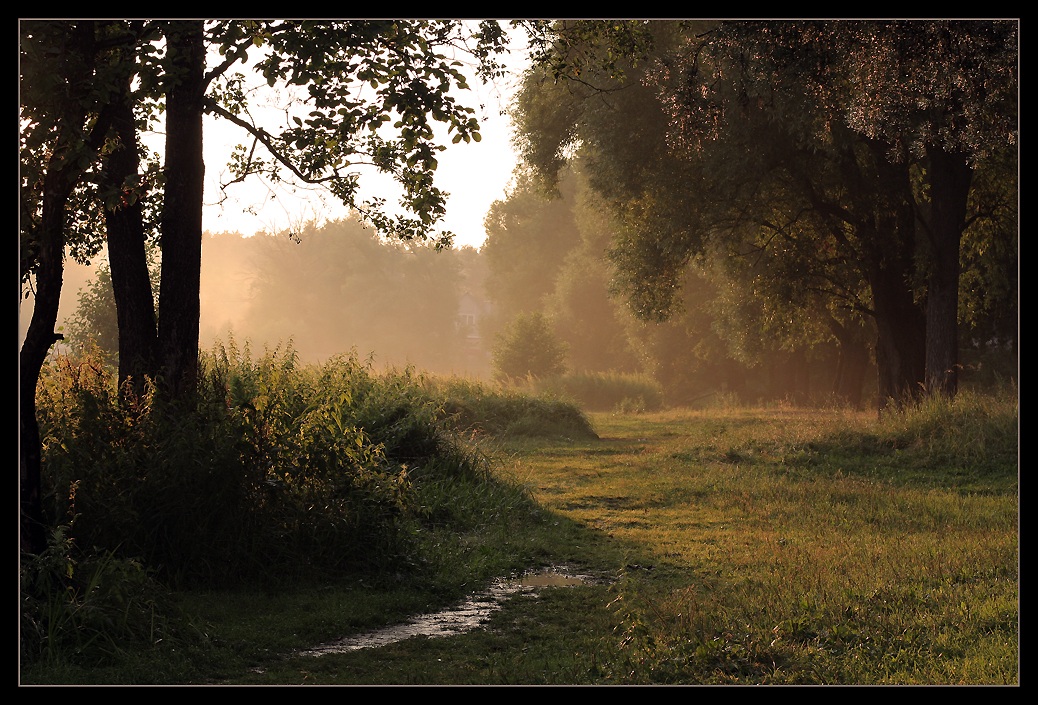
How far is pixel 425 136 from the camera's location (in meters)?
8.29

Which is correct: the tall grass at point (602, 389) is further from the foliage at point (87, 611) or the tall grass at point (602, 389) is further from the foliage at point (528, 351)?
the foliage at point (87, 611)

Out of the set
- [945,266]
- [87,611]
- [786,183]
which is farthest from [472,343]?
[87,611]

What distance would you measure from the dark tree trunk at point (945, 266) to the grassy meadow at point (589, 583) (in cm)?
407

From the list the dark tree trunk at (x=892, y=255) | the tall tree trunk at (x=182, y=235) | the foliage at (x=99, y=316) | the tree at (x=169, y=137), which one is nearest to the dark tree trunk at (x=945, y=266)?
the dark tree trunk at (x=892, y=255)

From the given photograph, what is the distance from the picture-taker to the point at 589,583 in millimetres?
9195

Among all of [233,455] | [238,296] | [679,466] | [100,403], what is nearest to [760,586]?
[233,455]

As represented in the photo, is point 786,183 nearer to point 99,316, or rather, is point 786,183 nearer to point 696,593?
point 696,593

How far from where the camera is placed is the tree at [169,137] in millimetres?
6996

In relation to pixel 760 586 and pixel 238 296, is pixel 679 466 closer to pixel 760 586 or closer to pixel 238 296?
pixel 760 586

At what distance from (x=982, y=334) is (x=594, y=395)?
15.1 metres

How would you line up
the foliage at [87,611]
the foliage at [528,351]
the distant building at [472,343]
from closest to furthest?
the foliage at [87,611]
the foliage at [528,351]
the distant building at [472,343]

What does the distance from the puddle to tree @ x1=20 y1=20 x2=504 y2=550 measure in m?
2.32

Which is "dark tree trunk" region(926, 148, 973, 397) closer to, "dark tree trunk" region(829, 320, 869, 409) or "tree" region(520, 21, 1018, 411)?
"tree" region(520, 21, 1018, 411)

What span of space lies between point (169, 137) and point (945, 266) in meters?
16.2
